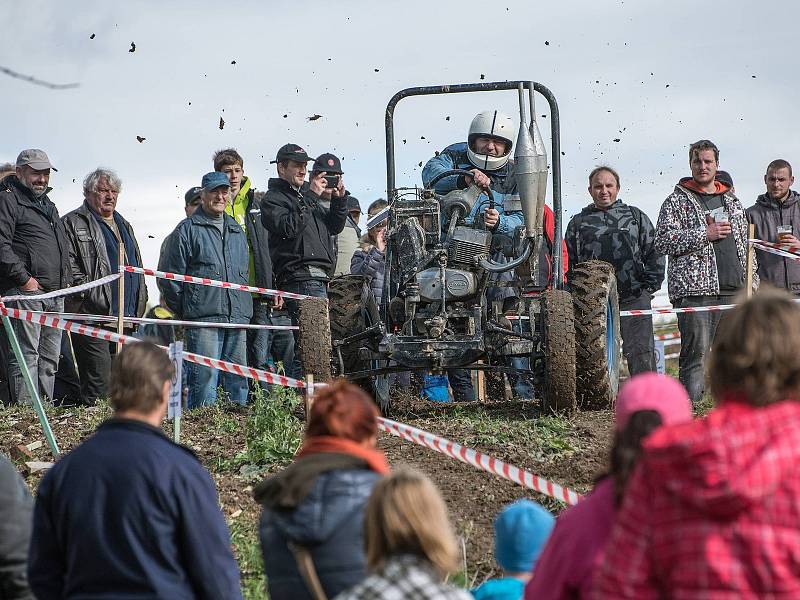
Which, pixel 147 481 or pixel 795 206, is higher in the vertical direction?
pixel 795 206

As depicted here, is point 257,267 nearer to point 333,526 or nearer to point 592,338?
point 592,338

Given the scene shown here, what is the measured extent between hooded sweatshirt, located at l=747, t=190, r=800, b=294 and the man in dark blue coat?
8.66 meters

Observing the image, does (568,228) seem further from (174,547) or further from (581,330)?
(174,547)

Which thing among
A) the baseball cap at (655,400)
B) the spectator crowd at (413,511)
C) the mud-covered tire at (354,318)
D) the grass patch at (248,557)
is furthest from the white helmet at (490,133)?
the baseball cap at (655,400)

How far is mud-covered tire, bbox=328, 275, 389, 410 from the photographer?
10.3 metres

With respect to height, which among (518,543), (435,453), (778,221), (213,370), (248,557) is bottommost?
(248,557)

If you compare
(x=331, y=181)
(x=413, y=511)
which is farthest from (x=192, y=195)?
(x=413, y=511)

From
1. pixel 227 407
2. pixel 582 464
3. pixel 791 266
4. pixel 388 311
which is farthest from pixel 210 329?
pixel 791 266

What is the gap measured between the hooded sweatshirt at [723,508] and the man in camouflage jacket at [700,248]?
26.2 feet

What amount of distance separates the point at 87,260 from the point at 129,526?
292 inches

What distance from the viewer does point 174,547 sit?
4.03 m

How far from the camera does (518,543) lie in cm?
414

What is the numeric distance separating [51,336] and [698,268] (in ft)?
18.2

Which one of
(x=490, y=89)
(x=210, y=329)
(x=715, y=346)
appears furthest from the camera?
(x=210, y=329)
